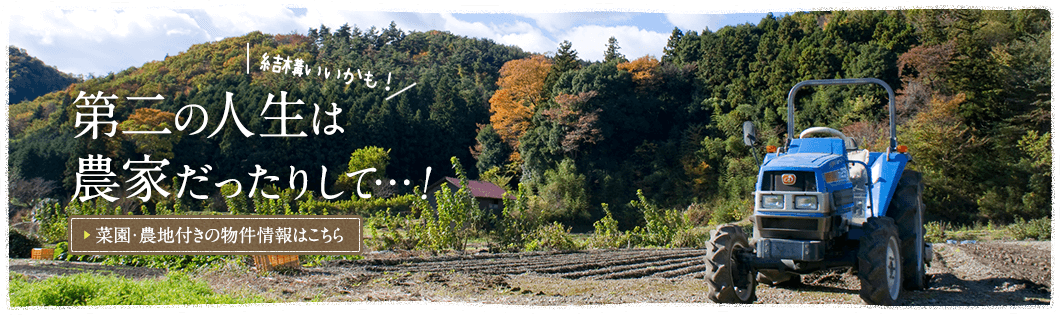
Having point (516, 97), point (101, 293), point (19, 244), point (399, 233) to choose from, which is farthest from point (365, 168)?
point (516, 97)

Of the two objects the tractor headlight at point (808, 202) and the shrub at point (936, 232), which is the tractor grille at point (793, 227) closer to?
the tractor headlight at point (808, 202)

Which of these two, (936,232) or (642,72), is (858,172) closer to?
(936,232)

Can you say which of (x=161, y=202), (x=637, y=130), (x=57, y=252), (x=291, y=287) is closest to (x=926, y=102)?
(x=637, y=130)

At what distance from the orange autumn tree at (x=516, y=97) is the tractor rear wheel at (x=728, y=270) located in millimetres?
6000

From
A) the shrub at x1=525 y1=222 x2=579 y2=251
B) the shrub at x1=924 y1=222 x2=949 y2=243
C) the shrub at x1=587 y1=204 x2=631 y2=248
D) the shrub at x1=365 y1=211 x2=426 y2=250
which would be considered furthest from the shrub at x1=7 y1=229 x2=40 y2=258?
the shrub at x1=924 y1=222 x2=949 y2=243

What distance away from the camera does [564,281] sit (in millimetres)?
5961

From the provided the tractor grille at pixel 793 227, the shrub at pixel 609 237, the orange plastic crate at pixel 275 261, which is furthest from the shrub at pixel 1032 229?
the orange plastic crate at pixel 275 261

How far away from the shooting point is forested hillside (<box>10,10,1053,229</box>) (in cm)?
537

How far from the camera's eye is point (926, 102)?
31.4 feet

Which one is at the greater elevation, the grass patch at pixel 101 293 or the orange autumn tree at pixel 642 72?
the orange autumn tree at pixel 642 72

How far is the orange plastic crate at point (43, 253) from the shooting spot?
5.38 metres

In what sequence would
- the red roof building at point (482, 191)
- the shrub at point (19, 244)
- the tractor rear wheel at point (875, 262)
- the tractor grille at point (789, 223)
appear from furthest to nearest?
the red roof building at point (482, 191), the shrub at point (19, 244), the tractor grille at point (789, 223), the tractor rear wheel at point (875, 262)

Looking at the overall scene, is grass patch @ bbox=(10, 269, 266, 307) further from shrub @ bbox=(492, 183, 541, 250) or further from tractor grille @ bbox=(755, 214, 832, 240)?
shrub @ bbox=(492, 183, 541, 250)

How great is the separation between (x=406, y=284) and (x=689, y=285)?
2343 mm
